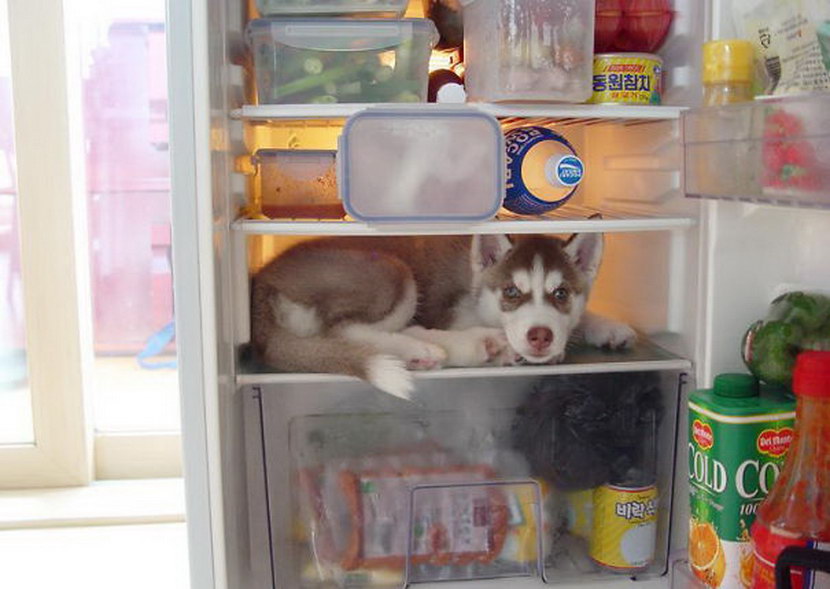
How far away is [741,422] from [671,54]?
519mm

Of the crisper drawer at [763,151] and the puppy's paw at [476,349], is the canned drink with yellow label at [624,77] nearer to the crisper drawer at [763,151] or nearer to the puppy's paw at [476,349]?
the crisper drawer at [763,151]

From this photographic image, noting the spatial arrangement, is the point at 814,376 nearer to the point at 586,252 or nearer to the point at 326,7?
the point at 586,252

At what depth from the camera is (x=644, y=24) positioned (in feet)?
3.78

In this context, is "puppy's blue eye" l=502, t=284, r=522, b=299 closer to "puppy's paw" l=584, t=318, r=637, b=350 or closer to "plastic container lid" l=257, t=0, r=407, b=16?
"puppy's paw" l=584, t=318, r=637, b=350

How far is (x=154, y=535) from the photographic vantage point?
5.74 feet

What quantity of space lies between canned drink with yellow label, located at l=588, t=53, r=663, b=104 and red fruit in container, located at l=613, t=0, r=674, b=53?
5 centimetres

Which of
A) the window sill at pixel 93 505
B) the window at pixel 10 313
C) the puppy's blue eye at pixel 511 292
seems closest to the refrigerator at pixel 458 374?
the puppy's blue eye at pixel 511 292

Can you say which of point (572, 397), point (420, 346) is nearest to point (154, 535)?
point (420, 346)

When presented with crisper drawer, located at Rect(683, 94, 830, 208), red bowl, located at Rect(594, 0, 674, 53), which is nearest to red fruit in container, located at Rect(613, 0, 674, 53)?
red bowl, located at Rect(594, 0, 674, 53)

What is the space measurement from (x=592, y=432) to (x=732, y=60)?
0.52 m

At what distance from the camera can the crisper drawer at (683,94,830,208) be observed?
762 millimetres

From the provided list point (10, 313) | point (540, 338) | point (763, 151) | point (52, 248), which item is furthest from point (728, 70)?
point (10, 313)

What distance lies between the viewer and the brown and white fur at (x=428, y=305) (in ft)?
3.96

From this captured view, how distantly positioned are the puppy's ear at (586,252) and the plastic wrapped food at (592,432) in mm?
181
